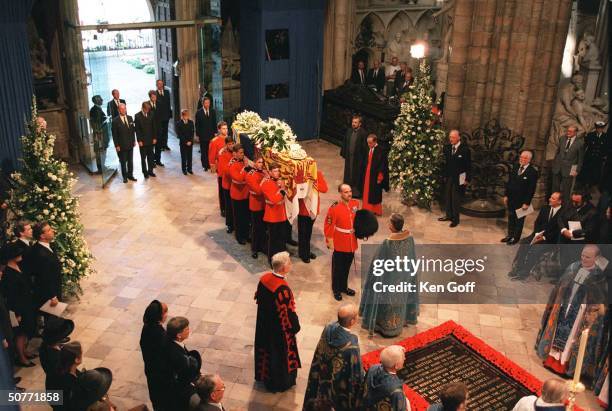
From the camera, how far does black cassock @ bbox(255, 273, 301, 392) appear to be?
569 centimetres

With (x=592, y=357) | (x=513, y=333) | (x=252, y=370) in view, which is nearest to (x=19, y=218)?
(x=252, y=370)

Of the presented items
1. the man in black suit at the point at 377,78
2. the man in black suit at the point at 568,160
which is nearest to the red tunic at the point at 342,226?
the man in black suit at the point at 568,160

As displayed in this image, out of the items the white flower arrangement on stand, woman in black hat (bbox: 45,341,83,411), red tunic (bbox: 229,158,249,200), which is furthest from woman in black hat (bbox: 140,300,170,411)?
red tunic (bbox: 229,158,249,200)

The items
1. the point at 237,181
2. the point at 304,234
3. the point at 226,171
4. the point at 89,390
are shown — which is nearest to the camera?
the point at 89,390

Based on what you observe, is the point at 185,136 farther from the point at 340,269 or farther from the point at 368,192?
the point at 340,269

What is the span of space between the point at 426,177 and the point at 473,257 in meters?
1.69

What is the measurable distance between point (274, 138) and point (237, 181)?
0.81m

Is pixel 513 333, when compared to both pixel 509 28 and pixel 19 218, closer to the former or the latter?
pixel 509 28

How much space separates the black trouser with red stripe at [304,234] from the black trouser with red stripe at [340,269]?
0.94 metres

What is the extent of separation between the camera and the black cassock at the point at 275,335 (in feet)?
18.7

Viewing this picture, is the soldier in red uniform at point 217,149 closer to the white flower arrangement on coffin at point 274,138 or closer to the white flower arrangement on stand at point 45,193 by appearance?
the white flower arrangement on coffin at point 274,138

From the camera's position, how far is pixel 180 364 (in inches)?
192

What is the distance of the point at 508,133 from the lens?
9914 mm

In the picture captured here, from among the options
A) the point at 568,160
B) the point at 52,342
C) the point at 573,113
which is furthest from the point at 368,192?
the point at 52,342
